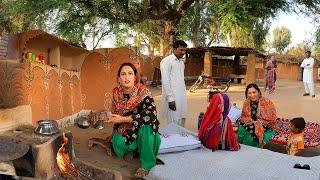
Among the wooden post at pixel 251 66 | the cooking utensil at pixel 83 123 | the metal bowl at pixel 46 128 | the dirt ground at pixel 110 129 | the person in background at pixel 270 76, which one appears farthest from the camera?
the wooden post at pixel 251 66

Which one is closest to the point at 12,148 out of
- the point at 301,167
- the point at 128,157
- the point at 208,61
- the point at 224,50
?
the point at 128,157

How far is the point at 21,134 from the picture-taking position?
390 cm

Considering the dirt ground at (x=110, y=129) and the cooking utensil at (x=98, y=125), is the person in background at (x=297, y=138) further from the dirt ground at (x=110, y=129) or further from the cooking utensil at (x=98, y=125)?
the cooking utensil at (x=98, y=125)

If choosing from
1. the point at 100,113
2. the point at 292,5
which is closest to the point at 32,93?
the point at 100,113

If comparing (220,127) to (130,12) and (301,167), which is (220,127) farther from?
(130,12)

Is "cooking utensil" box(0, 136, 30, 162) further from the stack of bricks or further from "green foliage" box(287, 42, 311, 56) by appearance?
"green foliage" box(287, 42, 311, 56)

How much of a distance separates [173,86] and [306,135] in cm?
241

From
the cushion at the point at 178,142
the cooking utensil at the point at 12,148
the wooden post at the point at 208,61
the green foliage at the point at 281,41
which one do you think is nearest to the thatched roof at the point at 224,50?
the wooden post at the point at 208,61

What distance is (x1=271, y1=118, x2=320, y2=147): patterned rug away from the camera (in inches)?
243

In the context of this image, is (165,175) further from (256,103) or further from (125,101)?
(256,103)

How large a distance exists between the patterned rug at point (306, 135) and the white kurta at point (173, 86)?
153cm

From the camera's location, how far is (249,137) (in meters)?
5.86

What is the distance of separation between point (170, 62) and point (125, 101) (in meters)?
1.78

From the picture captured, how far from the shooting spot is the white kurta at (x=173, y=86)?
20.8 ft
